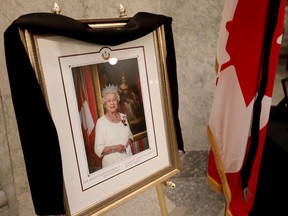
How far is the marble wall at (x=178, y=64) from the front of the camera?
3.29 ft

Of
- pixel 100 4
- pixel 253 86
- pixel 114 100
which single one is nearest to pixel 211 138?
pixel 253 86

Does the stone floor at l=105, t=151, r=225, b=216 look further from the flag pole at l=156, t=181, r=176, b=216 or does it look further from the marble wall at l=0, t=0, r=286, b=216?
the flag pole at l=156, t=181, r=176, b=216

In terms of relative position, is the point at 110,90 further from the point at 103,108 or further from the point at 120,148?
the point at 120,148

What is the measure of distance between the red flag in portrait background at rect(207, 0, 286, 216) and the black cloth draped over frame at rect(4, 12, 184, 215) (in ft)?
1.95

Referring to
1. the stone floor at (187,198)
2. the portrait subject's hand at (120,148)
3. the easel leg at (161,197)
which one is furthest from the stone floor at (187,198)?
the portrait subject's hand at (120,148)

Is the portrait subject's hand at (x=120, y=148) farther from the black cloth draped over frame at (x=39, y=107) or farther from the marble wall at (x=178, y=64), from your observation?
the marble wall at (x=178, y=64)

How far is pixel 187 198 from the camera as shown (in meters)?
1.66

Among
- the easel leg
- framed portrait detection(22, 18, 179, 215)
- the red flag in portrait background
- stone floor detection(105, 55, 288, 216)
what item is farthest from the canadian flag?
stone floor detection(105, 55, 288, 216)

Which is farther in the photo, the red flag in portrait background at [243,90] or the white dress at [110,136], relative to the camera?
the red flag in portrait background at [243,90]

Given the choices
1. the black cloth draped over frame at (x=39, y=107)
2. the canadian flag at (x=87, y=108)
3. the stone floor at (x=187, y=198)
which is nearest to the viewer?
the black cloth draped over frame at (x=39, y=107)

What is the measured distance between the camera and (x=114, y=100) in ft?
2.65

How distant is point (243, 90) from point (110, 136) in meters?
0.64

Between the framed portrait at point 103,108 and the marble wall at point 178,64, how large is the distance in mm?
400

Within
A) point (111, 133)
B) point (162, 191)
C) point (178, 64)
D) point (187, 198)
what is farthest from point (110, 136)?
point (187, 198)
